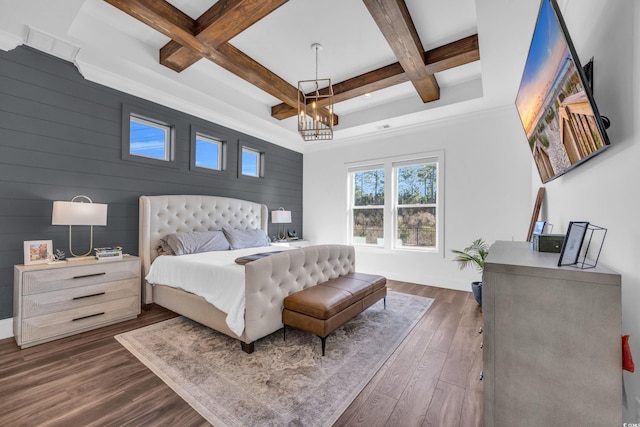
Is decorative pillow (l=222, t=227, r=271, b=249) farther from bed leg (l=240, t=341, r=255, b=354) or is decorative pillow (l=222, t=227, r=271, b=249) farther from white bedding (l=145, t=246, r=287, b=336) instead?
bed leg (l=240, t=341, r=255, b=354)

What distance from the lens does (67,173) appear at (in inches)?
112

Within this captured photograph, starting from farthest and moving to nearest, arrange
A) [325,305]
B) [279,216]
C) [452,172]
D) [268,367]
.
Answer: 1. [279,216]
2. [452,172]
3. [325,305]
4. [268,367]

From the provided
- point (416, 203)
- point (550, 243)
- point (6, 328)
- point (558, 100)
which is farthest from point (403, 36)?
point (6, 328)

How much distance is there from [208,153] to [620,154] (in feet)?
15.1

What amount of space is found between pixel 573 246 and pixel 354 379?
158 centimetres

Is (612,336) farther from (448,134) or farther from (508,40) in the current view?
(448,134)

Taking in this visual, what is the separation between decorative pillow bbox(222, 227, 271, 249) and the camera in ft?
13.1

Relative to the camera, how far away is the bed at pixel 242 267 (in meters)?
2.24

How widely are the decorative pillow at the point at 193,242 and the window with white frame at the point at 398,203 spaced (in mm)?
2686

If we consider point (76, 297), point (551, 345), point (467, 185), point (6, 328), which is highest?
point (467, 185)

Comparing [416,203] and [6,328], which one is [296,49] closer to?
[416,203]

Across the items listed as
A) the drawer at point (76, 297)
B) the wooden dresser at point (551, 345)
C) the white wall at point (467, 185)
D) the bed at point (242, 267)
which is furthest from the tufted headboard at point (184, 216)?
the wooden dresser at point (551, 345)

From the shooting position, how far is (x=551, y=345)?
39.5 inches

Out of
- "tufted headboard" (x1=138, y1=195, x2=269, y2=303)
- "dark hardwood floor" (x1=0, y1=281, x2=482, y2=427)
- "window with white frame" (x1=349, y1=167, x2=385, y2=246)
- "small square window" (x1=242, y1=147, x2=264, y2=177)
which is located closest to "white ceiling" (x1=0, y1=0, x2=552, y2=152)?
"small square window" (x1=242, y1=147, x2=264, y2=177)
